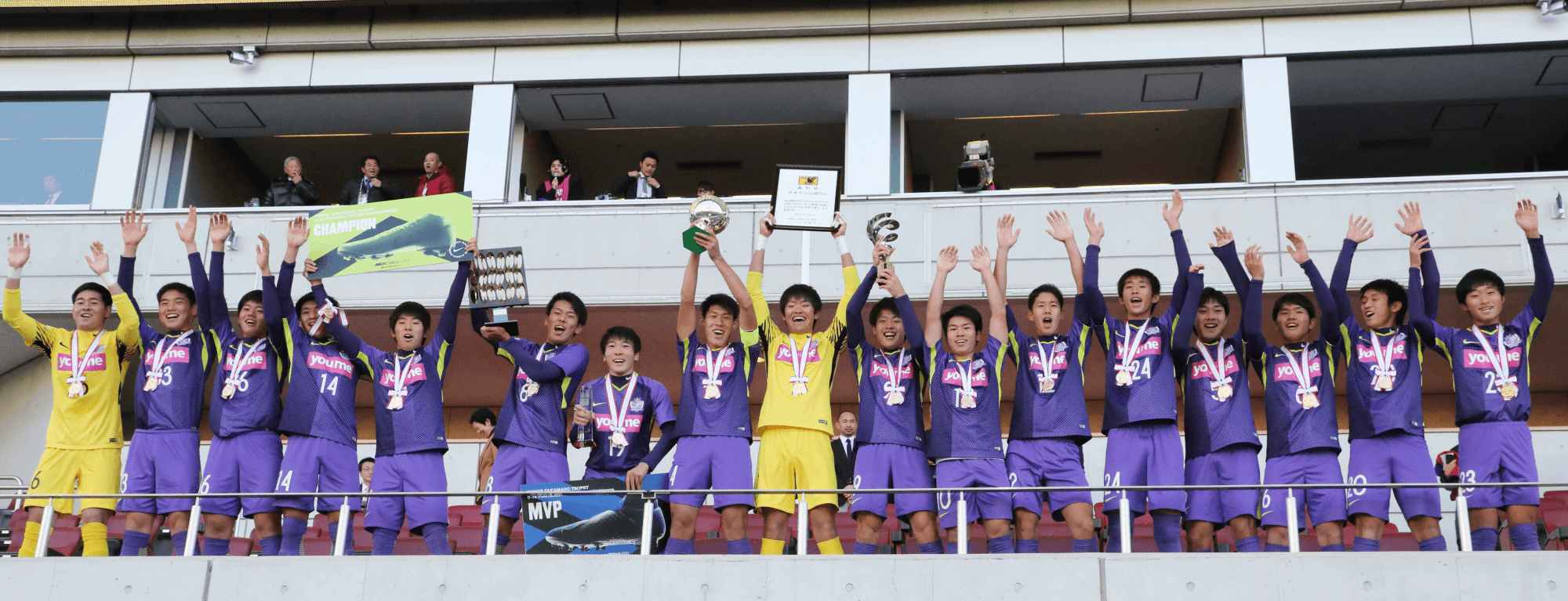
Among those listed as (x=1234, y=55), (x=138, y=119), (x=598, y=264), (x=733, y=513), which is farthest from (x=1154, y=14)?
(x=138, y=119)

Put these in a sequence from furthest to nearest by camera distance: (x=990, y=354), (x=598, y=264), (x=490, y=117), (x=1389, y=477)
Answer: (x=490, y=117) < (x=598, y=264) < (x=990, y=354) < (x=1389, y=477)

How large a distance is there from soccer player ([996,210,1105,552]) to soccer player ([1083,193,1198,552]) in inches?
5.7

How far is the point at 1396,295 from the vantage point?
7.53 m

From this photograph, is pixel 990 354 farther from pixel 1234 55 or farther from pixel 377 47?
pixel 377 47

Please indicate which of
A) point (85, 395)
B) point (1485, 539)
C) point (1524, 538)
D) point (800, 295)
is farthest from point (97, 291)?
point (1524, 538)

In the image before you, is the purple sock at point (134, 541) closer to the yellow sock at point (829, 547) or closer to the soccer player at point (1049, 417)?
the yellow sock at point (829, 547)

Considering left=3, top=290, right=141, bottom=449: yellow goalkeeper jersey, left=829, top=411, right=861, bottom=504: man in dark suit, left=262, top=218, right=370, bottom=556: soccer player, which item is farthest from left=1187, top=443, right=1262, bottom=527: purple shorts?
left=3, top=290, right=141, bottom=449: yellow goalkeeper jersey

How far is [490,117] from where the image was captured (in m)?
13.0

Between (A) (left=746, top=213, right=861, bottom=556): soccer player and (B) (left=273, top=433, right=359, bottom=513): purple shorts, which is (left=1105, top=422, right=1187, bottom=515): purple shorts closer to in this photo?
(A) (left=746, top=213, right=861, bottom=556): soccer player

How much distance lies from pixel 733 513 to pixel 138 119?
9.10 m

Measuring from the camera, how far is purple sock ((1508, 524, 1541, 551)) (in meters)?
6.73

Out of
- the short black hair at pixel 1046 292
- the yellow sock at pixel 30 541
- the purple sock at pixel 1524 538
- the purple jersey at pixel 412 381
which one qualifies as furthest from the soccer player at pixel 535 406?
the purple sock at pixel 1524 538

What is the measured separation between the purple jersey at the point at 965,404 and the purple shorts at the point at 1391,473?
6.18 ft

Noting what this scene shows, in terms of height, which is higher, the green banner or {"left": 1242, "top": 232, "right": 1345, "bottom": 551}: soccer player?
the green banner
